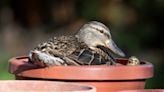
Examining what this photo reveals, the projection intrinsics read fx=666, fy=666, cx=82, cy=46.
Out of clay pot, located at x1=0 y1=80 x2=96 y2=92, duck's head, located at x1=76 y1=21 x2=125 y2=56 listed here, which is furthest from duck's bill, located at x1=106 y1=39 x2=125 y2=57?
clay pot, located at x1=0 y1=80 x2=96 y2=92

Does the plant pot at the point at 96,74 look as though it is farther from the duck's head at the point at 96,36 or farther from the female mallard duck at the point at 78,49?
the duck's head at the point at 96,36

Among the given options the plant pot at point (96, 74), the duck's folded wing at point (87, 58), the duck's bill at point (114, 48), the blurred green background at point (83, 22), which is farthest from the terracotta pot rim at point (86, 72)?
the blurred green background at point (83, 22)

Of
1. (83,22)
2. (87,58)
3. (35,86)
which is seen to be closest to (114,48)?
(87,58)

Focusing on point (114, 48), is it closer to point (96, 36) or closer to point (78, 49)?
point (96, 36)

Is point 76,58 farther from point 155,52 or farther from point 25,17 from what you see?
point 25,17

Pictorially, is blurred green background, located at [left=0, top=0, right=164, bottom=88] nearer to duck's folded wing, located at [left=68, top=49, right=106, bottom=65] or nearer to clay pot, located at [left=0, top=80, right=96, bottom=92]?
duck's folded wing, located at [left=68, top=49, right=106, bottom=65]

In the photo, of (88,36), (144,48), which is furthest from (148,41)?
(88,36)
